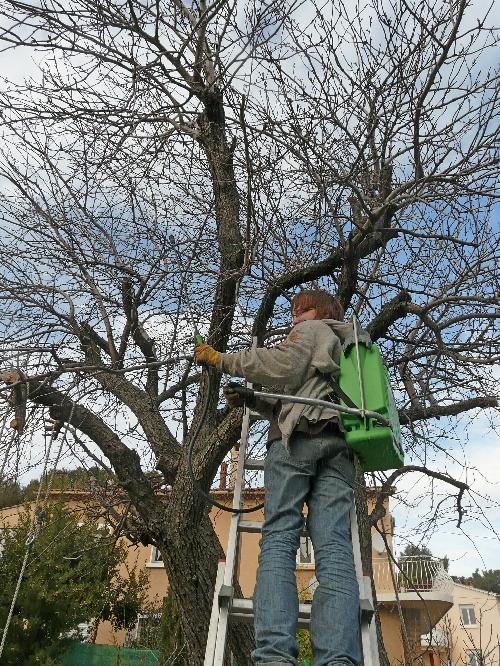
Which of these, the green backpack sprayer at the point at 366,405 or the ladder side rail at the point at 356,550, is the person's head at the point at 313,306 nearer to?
the green backpack sprayer at the point at 366,405

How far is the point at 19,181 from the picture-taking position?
218 inches

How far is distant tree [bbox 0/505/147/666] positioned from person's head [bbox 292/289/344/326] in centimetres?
730

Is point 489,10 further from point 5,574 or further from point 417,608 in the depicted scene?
point 417,608

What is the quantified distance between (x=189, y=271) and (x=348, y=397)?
234 centimetres

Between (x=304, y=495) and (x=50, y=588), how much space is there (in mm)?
10338

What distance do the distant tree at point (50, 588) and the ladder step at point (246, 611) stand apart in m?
7.26

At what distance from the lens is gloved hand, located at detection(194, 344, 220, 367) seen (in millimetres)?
2791

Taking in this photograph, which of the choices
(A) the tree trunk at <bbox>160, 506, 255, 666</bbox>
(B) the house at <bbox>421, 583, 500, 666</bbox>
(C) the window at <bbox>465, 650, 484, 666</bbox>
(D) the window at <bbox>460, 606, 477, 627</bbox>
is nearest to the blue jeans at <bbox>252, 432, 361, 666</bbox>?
(A) the tree trunk at <bbox>160, 506, 255, 666</bbox>

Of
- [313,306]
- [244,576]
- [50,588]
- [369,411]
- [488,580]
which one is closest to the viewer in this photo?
[369,411]

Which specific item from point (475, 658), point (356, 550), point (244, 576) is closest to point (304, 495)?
point (356, 550)

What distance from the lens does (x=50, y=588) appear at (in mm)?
11492

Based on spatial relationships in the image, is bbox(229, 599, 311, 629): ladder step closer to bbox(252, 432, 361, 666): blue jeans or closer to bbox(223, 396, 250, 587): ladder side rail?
bbox(223, 396, 250, 587): ladder side rail

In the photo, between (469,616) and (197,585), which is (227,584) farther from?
(469,616)

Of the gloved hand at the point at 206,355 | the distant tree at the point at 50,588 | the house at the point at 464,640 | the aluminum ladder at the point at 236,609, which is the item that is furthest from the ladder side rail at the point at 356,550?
the distant tree at the point at 50,588
